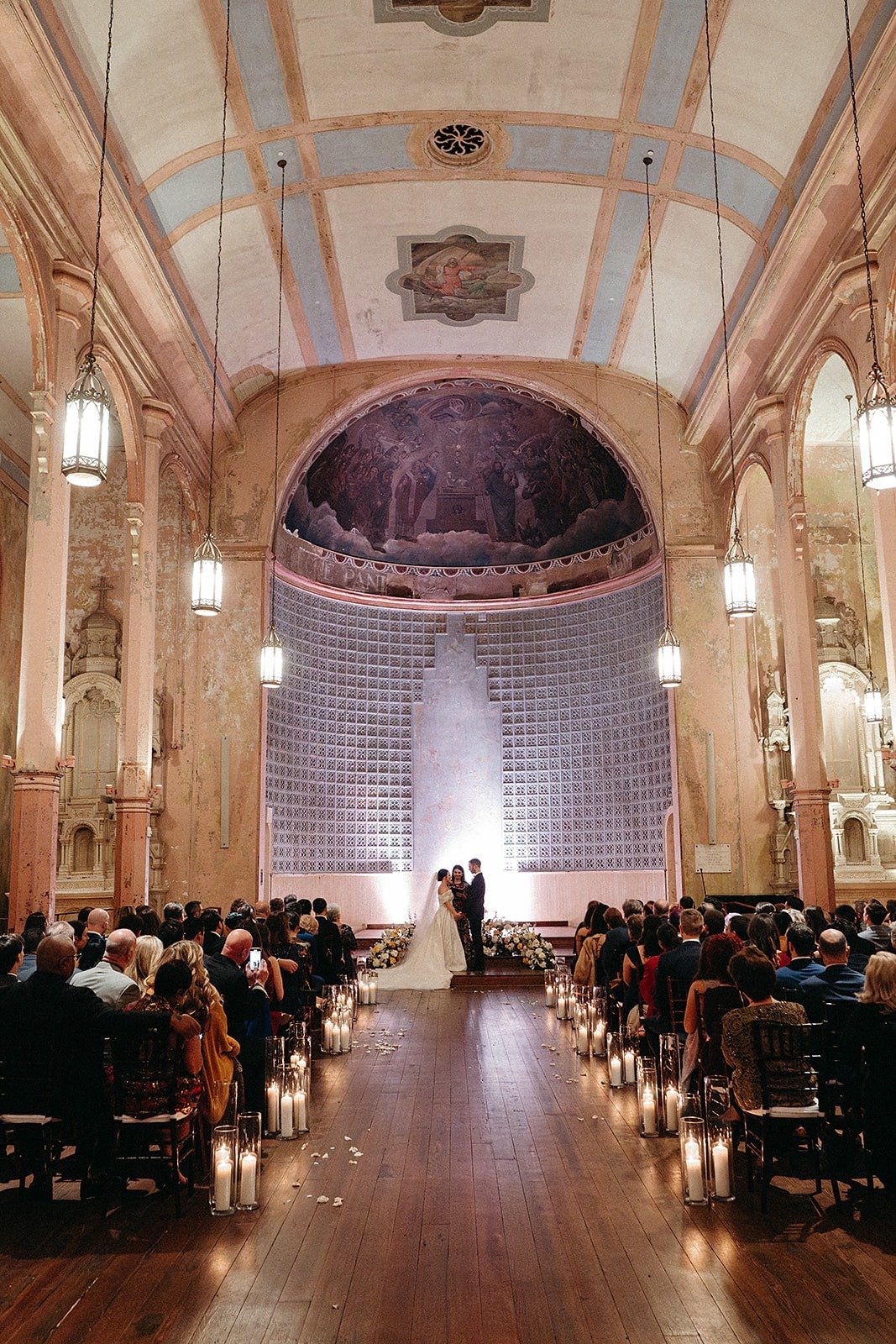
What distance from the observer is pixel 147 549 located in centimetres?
1444

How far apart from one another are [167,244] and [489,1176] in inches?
462

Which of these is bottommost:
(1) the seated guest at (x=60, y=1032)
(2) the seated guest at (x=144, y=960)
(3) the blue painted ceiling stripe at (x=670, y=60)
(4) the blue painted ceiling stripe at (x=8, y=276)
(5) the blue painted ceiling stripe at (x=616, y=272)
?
(1) the seated guest at (x=60, y=1032)

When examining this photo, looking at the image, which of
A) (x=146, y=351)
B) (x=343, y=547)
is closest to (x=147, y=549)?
(x=146, y=351)

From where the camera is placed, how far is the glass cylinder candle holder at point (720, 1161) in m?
5.62

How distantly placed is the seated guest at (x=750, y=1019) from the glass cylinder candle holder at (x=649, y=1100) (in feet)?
4.58

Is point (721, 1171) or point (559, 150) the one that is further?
point (559, 150)

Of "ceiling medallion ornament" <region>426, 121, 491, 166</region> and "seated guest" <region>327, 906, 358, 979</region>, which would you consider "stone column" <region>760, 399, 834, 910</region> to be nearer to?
"ceiling medallion ornament" <region>426, 121, 491, 166</region>

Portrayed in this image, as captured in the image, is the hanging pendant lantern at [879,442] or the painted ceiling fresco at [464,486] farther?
the painted ceiling fresco at [464,486]

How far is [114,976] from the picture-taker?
6.52m

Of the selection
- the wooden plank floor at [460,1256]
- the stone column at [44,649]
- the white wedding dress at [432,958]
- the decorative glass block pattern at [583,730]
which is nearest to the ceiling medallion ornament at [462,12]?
the stone column at [44,649]

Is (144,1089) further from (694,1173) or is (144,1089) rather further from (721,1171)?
(721,1171)

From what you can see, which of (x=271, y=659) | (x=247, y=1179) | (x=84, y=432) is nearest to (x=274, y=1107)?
(x=247, y=1179)

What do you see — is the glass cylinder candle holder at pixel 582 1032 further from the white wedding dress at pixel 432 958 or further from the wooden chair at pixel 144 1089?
the white wedding dress at pixel 432 958

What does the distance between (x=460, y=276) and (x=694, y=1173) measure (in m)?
14.3
